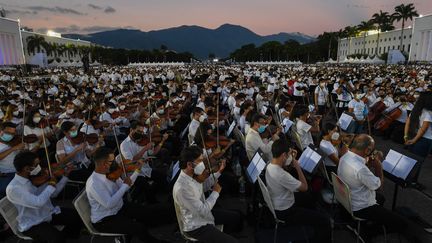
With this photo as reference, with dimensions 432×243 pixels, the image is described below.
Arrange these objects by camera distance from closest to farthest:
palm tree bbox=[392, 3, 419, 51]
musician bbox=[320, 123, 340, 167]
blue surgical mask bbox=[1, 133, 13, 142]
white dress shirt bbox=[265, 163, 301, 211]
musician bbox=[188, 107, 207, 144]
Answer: white dress shirt bbox=[265, 163, 301, 211] → musician bbox=[320, 123, 340, 167] → blue surgical mask bbox=[1, 133, 13, 142] → musician bbox=[188, 107, 207, 144] → palm tree bbox=[392, 3, 419, 51]

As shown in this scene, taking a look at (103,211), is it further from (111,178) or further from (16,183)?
(16,183)

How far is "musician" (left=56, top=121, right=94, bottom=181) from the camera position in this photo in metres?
6.34

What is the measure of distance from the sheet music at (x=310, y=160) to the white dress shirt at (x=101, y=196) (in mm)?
2874

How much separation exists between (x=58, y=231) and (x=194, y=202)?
1.99m

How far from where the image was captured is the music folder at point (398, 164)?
15.5ft

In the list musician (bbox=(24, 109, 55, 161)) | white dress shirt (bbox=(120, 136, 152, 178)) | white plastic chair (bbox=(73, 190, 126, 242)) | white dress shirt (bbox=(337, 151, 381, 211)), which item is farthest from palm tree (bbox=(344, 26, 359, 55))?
white plastic chair (bbox=(73, 190, 126, 242))

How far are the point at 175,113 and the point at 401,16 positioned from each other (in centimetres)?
8258

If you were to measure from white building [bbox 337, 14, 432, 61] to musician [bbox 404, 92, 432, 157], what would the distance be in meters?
81.7

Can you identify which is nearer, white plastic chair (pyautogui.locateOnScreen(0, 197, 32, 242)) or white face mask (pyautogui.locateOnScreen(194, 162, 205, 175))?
white plastic chair (pyautogui.locateOnScreen(0, 197, 32, 242))

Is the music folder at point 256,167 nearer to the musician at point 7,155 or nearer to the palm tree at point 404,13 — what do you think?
the musician at point 7,155

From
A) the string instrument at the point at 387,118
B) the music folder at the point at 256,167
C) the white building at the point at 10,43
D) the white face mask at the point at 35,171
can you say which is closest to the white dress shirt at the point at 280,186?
the music folder at the point at 256,167

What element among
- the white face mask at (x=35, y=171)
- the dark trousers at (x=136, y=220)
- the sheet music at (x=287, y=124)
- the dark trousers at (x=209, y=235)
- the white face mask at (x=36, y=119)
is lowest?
the dark trousers at (x=136, y=220)

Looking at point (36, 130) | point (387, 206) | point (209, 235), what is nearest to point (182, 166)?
point (209, 235)

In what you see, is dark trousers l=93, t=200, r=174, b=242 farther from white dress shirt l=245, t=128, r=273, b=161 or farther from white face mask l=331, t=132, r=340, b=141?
white face mask l=331, t=132, r=340, b=141
